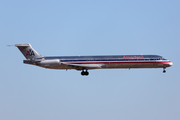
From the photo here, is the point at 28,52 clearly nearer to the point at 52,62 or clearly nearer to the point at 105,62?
the point at 52,62

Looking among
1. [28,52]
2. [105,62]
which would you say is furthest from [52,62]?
[105,62]

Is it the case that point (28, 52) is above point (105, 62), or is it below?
above

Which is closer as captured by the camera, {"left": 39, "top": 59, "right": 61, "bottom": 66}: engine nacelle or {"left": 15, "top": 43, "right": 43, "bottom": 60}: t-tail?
{"left": 39, "top": 59, "right": 61, "bottom": 66}: engine nacelle

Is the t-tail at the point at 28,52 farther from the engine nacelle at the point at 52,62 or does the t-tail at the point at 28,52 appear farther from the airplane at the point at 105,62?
the engine nacelle at the point at 52,62

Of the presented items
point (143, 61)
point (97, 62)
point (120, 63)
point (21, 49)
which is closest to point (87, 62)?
point (97, 62)

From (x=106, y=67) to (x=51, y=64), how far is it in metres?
11.1

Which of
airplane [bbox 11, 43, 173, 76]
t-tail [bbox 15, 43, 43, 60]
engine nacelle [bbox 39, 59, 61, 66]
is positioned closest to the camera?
engine nacelle [bbox 39, 59, 61, 66]

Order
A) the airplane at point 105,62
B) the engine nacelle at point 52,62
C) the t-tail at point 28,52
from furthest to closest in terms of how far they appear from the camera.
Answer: the t-tail at point 28,52
the airplane at point 105,62
the engine nacelle at point 52,62

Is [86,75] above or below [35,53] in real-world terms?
below

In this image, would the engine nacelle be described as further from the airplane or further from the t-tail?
the t-tail

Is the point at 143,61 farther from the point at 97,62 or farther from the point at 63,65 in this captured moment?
the point at 63,65

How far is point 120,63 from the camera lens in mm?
57719

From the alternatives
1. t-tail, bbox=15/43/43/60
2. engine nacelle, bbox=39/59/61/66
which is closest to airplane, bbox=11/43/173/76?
engine nacelle, bbox=39/59/61/66

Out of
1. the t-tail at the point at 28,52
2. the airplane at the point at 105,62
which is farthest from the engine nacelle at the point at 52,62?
the t-tail at the point at 28,52
